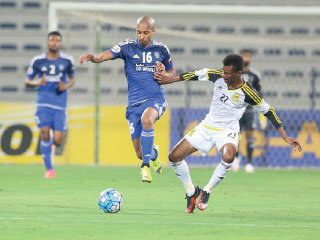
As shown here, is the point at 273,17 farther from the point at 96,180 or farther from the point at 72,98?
the point at 96,180

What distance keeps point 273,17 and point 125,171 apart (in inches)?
194

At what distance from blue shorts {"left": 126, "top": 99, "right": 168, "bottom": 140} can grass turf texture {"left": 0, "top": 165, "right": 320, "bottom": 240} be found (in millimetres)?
847

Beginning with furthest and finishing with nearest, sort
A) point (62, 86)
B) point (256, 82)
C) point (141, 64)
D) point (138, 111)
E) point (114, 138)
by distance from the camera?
1. point (114, 138)
2. point (256, 82)
3. point (62, 86)
4. point (138, 111)
5. point (141, 64)

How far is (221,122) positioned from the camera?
30.6ft

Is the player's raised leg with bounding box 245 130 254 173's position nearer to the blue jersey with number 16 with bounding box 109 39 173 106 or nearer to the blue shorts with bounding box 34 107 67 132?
the blue shorts with bounding box 34 107 67 132

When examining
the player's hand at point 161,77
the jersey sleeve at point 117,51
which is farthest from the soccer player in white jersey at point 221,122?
the jersey sleeve at point 117,51

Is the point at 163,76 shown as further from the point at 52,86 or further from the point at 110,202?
the point at 52,86

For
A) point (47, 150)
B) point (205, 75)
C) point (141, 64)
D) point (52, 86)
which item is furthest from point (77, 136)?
point (205, 75)

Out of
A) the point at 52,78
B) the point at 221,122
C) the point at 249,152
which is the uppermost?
the point at 52,78

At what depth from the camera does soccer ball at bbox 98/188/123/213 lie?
28.4 feet

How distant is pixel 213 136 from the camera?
9266 mm

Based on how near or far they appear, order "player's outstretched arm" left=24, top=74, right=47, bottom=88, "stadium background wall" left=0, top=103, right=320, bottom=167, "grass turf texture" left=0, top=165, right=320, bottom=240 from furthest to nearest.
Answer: "stadium background wall" left=0, top=103, right=320, bottom=167 < "player's outstretched arm" left=24, top=74, right=47, bottom=88 < "grass turf texture" left=0, top=165, right=320, bottom=240

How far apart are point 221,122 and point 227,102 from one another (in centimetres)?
22

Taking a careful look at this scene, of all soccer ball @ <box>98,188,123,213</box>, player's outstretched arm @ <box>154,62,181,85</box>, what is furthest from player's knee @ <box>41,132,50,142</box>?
soccer ball @ <box>98,188,123,213</box>
